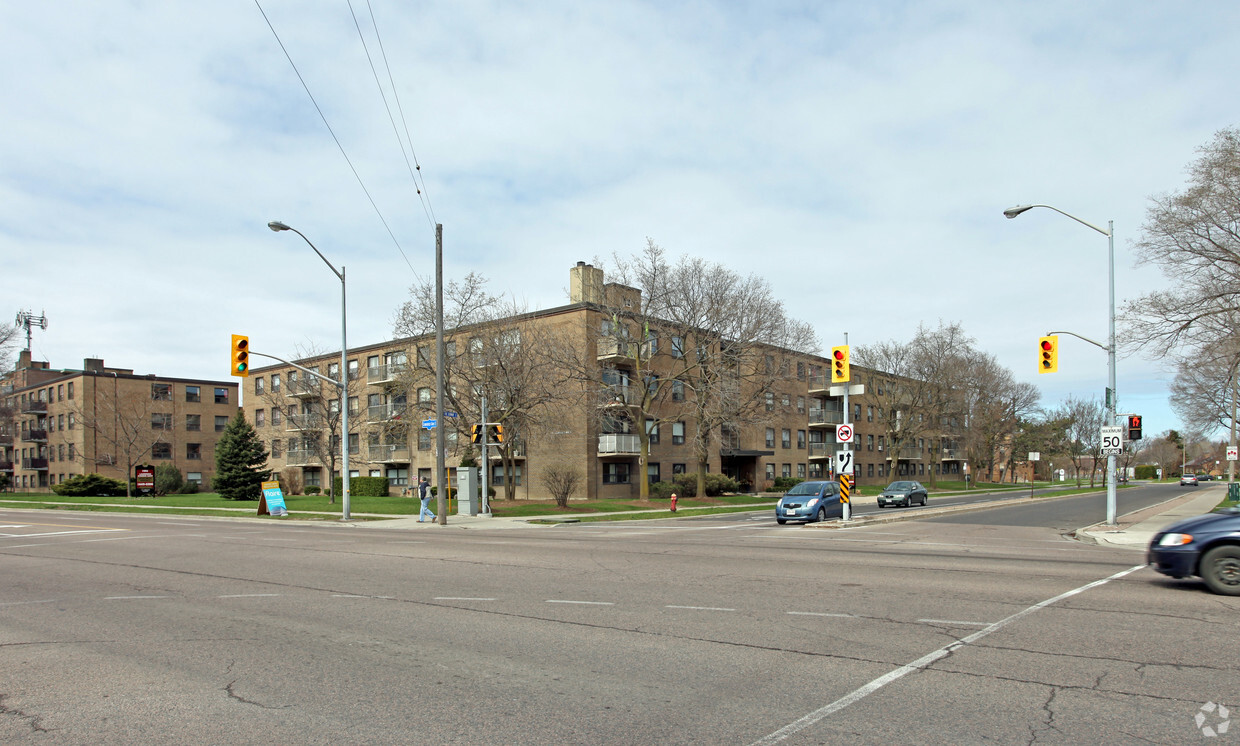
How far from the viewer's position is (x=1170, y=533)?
10.8m

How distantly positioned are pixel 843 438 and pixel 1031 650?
18.8 meters

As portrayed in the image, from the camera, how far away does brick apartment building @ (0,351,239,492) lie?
7025cm

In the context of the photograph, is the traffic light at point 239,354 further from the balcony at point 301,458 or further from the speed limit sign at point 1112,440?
the balcony at point 301,458

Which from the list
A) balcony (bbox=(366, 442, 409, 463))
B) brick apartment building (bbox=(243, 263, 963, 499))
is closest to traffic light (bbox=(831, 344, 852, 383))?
brick apartment building (bbox=(243, 263, 963, 499))

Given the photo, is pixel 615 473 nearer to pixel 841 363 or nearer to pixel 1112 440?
pixel 841 363

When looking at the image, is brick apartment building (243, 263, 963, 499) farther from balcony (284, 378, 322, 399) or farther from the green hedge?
the green hedge

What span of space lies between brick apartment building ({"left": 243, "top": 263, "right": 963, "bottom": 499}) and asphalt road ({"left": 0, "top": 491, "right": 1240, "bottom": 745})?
26.3 meters

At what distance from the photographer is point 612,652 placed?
7438 mm

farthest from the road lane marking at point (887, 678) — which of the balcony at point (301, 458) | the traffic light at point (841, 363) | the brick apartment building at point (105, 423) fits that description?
the brick apartment building at point (105, 423)

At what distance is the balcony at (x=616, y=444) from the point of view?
4650 cm

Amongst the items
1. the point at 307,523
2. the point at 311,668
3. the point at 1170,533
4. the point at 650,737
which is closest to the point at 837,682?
the point at 650,737

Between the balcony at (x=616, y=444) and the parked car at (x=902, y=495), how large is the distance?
47.0ft

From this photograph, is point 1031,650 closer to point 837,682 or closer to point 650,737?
point 837,682

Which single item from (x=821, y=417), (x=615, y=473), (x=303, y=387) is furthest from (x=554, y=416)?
(x=821, y=417)
